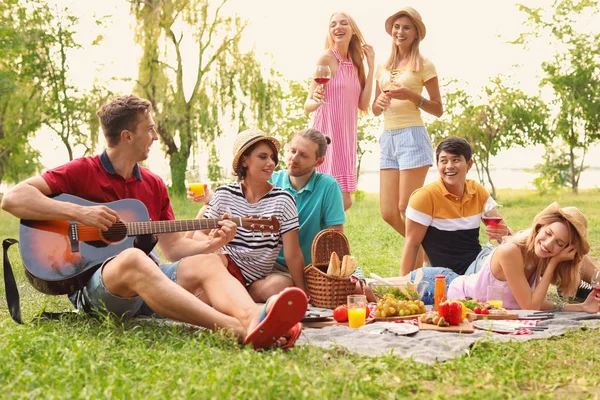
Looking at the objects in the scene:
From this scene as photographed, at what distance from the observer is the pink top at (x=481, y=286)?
4844 mm

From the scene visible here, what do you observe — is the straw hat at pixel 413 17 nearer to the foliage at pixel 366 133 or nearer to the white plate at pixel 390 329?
the white plate at pixel 390 329

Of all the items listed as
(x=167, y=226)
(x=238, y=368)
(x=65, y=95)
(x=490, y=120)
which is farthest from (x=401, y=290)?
(x=65, y=95)

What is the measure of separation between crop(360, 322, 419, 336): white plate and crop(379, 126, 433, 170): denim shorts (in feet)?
7.27

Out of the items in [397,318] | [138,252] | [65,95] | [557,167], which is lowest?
[397,318]

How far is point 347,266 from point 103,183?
1698 millimetres

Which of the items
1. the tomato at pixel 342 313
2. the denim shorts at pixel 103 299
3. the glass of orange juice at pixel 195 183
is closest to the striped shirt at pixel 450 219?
the tomato at pixel 342 313

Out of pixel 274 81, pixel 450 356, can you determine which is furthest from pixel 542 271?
pixel 274 81

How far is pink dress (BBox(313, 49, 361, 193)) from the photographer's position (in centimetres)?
625

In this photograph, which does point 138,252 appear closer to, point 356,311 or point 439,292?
point 356,311

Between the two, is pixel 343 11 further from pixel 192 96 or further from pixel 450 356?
pixel 192 96

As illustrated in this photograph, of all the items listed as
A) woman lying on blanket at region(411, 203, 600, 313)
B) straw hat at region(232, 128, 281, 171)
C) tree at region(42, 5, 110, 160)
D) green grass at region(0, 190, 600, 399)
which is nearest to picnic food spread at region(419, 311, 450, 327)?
green grass at region(0, 190, 600, 399)

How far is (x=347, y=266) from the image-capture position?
15.9 feet

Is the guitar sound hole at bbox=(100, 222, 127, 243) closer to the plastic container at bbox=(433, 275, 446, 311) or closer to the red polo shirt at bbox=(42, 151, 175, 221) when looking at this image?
the red polo shirt at bbox=(42, 151, 175, 221)

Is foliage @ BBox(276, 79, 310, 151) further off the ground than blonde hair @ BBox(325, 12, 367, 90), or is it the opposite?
foliage @ BBox(276, 79, 310, 151)
